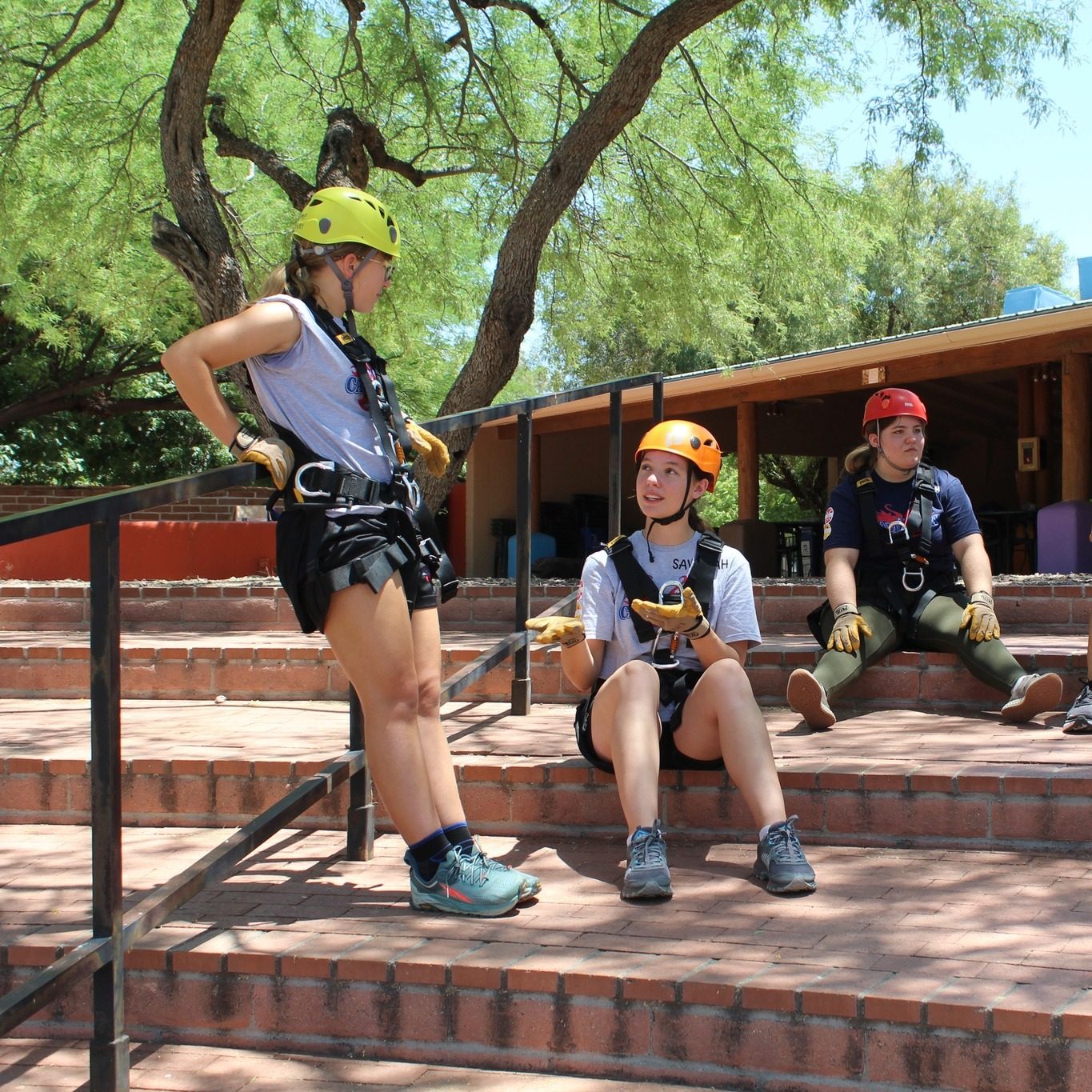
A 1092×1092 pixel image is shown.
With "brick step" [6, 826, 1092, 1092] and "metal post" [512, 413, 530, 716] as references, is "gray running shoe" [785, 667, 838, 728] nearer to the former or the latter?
"brick step" [6, 826, 1092, 1092]

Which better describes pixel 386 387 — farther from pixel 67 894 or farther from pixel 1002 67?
pixel 1002 67

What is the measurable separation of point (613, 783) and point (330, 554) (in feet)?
4.12

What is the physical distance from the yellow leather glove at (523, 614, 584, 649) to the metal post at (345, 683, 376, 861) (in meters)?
0.56

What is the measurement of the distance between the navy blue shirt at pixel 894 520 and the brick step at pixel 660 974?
154cm

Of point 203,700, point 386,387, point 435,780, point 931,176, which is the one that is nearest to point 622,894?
point 435,780

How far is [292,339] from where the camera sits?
2.90 metres

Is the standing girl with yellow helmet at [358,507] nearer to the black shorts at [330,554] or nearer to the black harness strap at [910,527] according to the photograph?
the black shorts at [330,554]

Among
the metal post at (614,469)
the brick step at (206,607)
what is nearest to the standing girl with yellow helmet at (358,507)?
the metal post at (614,469)

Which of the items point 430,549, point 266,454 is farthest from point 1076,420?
point 266,454

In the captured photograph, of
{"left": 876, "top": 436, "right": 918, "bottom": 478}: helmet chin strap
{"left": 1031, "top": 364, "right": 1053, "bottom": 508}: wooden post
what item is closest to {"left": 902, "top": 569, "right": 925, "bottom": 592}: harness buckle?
{"left": 876, "top": 436, "right": 918, "bottom": 478}: helmet chin strap

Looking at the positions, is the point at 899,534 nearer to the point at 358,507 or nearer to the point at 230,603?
the point at 358,507

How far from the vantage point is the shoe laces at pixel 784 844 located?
3.16 meters

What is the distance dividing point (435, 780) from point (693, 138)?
363 inches

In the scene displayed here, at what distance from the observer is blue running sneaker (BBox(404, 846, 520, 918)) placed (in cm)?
307
